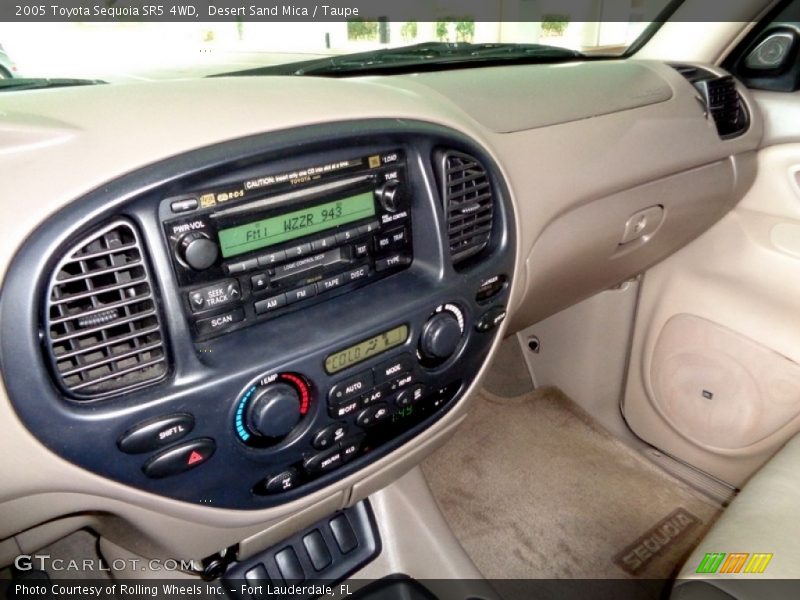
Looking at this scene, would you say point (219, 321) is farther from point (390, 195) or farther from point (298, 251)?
point (390, 195)

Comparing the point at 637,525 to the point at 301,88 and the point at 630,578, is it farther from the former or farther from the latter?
the point at 301,88

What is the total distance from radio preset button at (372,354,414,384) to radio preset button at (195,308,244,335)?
0.69 feet

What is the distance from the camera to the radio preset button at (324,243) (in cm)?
78

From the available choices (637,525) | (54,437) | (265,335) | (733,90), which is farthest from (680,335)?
(54,437)

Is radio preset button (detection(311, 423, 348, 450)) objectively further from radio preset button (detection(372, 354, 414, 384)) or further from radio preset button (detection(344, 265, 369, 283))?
radio preset button (detection(344, 265, 369, 283))

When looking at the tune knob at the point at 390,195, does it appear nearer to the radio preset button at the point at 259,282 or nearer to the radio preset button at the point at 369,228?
the radio preset button at the point at 369,228

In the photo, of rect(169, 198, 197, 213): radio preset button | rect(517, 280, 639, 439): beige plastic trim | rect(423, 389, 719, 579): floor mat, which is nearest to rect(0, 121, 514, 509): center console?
rect(169, 198, 197, 213): radio preset button

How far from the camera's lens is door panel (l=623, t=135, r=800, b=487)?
1.45 meters

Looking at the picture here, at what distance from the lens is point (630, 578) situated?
58.4 inches

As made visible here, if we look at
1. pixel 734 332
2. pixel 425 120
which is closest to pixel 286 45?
pixel 425 120

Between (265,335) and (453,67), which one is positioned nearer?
(265,335)

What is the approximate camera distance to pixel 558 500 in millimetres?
1664

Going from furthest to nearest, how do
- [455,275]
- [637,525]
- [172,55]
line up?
1. [637,525]
2. [172,55]
3. [455,275]

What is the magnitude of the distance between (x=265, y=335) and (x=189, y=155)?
0.76ft
